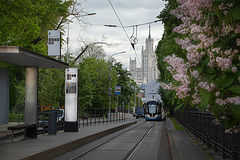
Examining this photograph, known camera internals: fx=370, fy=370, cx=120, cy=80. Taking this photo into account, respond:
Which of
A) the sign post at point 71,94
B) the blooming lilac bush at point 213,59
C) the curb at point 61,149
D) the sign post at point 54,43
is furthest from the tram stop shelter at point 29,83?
the blooming lilac bush at point 213,59

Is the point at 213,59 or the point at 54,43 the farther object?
the point at 54,43

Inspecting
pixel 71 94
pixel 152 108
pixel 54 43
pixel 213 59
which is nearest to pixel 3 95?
pixel 71 94

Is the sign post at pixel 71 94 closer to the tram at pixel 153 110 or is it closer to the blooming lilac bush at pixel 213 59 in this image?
the blooming lilac bush at pixel 213 59

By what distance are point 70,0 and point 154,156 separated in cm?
1621

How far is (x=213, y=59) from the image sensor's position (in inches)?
162

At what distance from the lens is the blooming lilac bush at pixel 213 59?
3717 mm

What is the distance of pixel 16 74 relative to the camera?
22219 millimetres

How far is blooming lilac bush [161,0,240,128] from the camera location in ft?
12.2

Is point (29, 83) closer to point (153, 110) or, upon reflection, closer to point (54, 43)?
point (54, 43)

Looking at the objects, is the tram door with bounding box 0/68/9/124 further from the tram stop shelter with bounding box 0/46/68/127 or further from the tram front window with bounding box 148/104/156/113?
the tram front window with bounding box 148/104/156/113

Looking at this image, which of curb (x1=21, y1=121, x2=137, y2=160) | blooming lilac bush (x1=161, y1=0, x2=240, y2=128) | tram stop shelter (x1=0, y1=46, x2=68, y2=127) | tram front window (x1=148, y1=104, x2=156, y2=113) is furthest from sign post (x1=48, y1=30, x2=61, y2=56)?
tram front window (x1=148, y1=104, x2=156, y2=113)

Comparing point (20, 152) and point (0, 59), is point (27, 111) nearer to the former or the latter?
point (0, 59)

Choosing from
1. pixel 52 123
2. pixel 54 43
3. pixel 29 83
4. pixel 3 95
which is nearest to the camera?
pixel 29 83

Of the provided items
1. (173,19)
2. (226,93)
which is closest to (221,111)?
(226,93)
